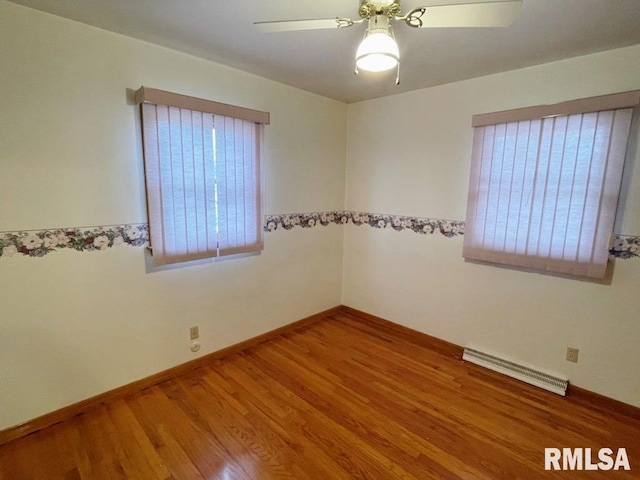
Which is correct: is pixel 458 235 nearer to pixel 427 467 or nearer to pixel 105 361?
pixel 427 467

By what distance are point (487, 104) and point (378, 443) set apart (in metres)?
2.53

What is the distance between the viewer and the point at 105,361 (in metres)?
2.10

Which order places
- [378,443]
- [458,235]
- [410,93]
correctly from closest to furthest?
1. [378,443]
2. [458,235]
3. [410,93]

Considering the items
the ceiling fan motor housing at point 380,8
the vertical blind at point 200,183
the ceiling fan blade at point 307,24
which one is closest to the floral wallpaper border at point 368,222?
the vertical blind at point 200,183

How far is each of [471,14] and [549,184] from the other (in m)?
1.49

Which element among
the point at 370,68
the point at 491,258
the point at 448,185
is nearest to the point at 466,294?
the point at 491,258

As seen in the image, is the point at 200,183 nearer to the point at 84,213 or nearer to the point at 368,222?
the point at 84,213

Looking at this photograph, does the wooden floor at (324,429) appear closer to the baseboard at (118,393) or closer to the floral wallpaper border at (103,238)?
the baseboard at (118,393)

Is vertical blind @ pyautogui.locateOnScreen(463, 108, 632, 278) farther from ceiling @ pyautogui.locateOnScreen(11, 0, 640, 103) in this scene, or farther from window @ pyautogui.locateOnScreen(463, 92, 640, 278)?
ceiling @ pyautogui.locateOnScreen(11, 0, 640, 103)

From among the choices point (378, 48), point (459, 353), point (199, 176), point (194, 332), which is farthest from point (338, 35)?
point (459, 353)

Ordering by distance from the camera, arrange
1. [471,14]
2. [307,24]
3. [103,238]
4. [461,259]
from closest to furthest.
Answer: [471,14], [307,24], [103,238], [461,259]

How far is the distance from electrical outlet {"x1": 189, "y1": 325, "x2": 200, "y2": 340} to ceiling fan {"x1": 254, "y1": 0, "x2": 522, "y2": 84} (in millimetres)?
2106

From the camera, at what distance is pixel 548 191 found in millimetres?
2248

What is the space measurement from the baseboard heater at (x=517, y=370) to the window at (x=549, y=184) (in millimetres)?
786
